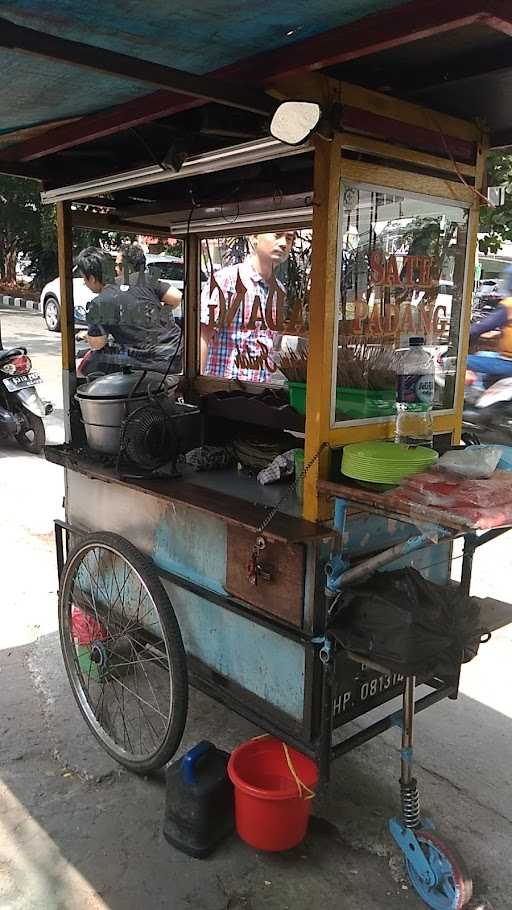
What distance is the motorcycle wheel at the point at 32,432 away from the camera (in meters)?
6.74

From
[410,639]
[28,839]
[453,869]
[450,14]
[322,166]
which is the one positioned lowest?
[28,839]

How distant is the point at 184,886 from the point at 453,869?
0.77m

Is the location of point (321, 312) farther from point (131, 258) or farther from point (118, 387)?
point (131, 258)

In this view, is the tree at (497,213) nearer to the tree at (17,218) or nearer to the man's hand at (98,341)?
the man's hand at (98,341)

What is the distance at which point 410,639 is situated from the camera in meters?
1.86

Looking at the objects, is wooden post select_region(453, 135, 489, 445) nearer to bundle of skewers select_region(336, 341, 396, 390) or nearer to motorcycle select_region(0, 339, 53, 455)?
bundle of skewers select_region(336, 341, 396, 390)

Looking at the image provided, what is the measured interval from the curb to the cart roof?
1651 centimetres

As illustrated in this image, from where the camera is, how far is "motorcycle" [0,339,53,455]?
667 cm

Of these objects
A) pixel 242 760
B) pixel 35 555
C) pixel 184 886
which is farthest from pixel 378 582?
pixel 35 555

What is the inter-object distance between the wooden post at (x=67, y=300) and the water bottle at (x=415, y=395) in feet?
4.76

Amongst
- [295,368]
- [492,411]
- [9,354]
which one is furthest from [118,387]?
[492,411]

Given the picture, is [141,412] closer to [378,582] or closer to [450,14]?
[378,582]

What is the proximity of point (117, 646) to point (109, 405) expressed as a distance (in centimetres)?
101

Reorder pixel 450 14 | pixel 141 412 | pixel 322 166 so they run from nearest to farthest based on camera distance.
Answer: pixel 450 14 → pixel 322 166 → pixel 141 412
